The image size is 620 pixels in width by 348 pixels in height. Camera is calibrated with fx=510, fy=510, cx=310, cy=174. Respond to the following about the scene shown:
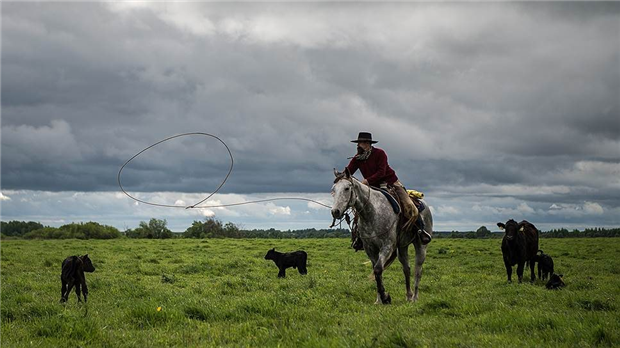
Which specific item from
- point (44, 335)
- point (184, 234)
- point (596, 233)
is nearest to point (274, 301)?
point (44, 335)

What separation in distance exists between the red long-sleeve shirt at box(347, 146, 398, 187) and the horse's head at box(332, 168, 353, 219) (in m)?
1.30

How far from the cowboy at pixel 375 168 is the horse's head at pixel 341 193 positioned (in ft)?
3.88

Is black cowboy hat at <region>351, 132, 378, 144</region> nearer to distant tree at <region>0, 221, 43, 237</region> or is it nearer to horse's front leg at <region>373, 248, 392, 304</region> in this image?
horse's front leg at <region>373, 248, 392, 304</region>

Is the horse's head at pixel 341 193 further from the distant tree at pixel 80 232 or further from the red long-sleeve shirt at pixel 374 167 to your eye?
the distant tree at pixel 80 232

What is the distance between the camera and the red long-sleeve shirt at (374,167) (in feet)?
39.8

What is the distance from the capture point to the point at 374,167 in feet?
40.6

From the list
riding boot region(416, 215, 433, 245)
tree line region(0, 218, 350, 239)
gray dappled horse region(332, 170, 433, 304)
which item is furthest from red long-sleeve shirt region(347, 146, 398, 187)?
tree line region(0, 218, 350, 239)

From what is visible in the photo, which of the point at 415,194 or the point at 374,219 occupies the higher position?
the point at 415,194

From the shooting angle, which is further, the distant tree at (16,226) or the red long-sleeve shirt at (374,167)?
the distant tree at (16,226)

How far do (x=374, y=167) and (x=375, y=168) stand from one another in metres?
0.03

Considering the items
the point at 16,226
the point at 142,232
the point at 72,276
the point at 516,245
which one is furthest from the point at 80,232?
the point at 516,245

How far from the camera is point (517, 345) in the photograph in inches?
284

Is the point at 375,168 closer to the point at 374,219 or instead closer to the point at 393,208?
the point at 393,208

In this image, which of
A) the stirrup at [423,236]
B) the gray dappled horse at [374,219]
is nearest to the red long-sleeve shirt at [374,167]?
the gray dappled horse at [374,219]
